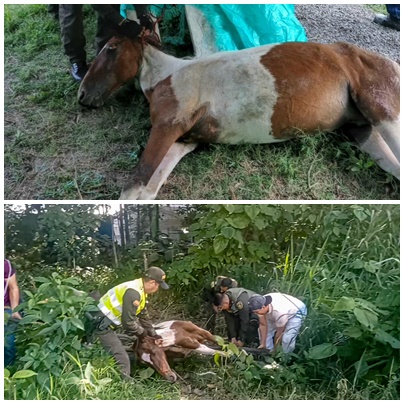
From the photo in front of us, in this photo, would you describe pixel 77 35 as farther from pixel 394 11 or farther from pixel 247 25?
pixel 394 11

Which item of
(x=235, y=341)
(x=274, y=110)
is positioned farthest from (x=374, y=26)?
(x=235, y=341)

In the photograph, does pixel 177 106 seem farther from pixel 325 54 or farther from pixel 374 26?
pixel 374 26

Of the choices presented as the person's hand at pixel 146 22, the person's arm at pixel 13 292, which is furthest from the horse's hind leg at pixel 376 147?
the person's arm at pixel 13 292

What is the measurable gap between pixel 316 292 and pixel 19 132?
5.95ft

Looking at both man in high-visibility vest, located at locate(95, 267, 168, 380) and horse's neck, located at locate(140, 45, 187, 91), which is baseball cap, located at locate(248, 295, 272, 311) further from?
horse's neck, located at locate(140, 45, 187, 91)

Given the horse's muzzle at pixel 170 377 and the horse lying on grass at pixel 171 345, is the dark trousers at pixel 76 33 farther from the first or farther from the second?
the horse's muzzle at pixel 170 377

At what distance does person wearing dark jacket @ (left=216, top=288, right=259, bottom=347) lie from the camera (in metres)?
2.58

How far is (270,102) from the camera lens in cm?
262

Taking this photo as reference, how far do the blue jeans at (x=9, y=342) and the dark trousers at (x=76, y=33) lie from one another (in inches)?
63.6

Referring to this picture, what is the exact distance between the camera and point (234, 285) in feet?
8.68

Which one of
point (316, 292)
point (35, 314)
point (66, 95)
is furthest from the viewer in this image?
point (66, 95)

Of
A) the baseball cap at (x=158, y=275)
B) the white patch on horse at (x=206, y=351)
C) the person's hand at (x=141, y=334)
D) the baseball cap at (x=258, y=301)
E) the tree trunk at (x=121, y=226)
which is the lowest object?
the white patch on horse at (x=206, y=351)

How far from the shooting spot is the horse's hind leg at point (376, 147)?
105 inches

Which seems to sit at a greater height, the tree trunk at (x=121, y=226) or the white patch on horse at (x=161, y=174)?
the white patch on horse at (x=161, y=174)
